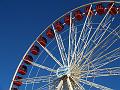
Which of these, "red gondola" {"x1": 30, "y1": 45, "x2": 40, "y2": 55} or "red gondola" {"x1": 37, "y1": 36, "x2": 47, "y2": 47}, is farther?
"red gondola" {"x1": 37, "y1": 36, "x2": 47, "y2": 47}

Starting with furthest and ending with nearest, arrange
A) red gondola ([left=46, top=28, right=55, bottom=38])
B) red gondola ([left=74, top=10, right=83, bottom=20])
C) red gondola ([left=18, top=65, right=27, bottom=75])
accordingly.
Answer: red gondola ([left=46, top=28, right=55, bottom=38]), red gondola ([left=18, top=65, right=27, bottom=75]), red gondola ([left=74, top=10, right=83, bottom=20])

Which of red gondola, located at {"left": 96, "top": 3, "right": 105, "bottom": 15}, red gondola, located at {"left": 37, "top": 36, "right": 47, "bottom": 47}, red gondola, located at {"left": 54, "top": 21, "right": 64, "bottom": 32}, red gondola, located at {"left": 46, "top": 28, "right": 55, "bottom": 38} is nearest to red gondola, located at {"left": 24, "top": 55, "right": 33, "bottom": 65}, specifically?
red gondola, located at {"left": 37, "top": 36, "right": 47, "bottom": 47}

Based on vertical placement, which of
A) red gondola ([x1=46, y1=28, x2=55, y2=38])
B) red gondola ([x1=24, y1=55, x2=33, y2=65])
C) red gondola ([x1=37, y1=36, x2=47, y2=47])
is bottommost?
red gondola ([x1=24, y1=55, x2=33, y2=65])

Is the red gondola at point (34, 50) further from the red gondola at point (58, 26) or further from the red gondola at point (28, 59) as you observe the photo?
the red gondola at point (58, 26)

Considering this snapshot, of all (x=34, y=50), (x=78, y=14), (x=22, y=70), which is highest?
(x=78, y=14)

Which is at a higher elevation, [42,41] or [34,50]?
[42,41]

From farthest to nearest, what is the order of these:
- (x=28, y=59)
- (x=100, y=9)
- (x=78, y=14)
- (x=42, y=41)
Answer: (x=42, y=41) → (x=28, y=59) → (x=78, y=14) → (x=100, y=9)

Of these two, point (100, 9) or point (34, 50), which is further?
point (34, 50)

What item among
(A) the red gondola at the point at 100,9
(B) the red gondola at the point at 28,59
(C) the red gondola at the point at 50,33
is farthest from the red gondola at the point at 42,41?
(A) the red gondola at the point at 100,9

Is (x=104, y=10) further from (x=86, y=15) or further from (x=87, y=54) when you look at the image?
(x=87, y=54)

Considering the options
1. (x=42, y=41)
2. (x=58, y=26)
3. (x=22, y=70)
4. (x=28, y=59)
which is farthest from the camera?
(x=42, y=41)

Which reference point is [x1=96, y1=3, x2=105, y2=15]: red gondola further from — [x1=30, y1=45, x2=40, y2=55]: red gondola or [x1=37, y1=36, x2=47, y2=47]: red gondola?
Answer: [x1=30, y1=45, x2=40, y2=55]: red gondola

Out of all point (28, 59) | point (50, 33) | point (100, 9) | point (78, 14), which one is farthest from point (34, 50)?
point (100, 9)

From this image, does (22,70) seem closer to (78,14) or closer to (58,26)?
(58,26)
